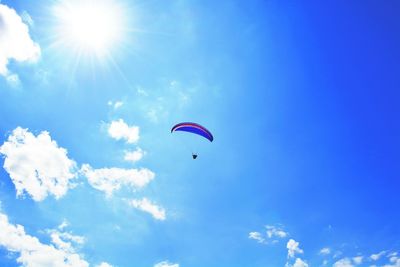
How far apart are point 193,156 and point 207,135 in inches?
138

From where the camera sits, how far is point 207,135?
36000 mm

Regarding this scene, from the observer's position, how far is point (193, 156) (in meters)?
37.2

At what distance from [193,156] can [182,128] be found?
4.23 metres

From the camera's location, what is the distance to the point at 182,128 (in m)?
35.5

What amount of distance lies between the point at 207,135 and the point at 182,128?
10.7 ft
